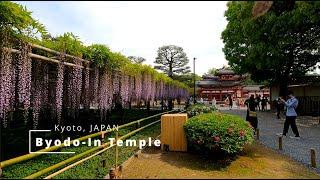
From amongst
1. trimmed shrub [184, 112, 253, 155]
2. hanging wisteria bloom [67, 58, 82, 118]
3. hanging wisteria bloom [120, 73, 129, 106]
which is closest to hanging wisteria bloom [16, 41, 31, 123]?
hanging wisteria bloom [67, 58, 82, 118]

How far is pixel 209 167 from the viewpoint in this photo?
6.84 m

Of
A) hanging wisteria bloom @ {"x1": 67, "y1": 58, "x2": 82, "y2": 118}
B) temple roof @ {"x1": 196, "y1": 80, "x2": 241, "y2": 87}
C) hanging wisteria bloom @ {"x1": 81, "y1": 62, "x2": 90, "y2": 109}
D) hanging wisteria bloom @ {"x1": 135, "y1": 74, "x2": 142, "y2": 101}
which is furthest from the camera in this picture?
temple roof @ {"x1": 196, "y1": 80, "x2": 241, "y2": 87}

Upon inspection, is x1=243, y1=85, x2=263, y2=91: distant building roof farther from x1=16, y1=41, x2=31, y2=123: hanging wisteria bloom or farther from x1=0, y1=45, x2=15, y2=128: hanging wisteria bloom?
x1=0, y1=45, x2=15, y2=128: hanging wisteria bloom

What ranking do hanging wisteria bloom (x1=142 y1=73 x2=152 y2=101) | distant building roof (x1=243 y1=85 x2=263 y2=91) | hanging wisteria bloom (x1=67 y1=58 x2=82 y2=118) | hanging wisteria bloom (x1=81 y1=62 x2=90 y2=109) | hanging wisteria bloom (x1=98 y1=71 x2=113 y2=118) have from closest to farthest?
hanging wisteria bloom (x1=67 y1=58 x2=82 y2=118), hanging wisteria bloom (x1=81 y1=62 x2=90 y2=109), hanging wisteria bloom (x1=98 y1=71 x2=113 y2=118), hanging wisteria bloom (x1=142 y1=73 x2=152 y2=101), distant building roof (x1=243 y1=85 x2=263 y2=91)

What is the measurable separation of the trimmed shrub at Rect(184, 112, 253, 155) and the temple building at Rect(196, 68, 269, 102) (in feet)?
144

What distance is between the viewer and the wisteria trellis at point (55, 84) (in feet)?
21.7

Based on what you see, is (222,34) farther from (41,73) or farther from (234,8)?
(41,73)

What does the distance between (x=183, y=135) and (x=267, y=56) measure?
13.9 metres

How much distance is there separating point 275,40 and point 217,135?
A: 45.7 ft

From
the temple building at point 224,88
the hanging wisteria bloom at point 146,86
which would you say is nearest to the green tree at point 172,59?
the temple building at point 224,88

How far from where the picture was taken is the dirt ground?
244 inches

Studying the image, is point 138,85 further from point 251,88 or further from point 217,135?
point 251,88

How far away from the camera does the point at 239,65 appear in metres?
26.2

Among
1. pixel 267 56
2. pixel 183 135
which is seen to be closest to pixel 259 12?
pixel 183 135
